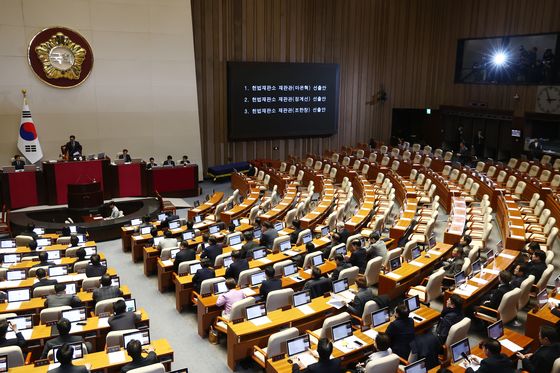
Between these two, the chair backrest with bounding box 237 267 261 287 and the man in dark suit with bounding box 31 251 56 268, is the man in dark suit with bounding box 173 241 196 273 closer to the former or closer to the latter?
the chair backrest with bounding box 237 267 261 287

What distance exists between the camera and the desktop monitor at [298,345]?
646cm

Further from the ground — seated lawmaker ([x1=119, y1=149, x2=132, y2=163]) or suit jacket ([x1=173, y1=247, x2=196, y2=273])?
seated lawmaker ([x1=119, y1=149, x2=132, y2=163])

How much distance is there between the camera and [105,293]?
8047mm

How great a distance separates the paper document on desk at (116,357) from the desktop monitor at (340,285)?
3.49m

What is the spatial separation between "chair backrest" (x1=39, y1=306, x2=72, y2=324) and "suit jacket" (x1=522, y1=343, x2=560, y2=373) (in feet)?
20.6

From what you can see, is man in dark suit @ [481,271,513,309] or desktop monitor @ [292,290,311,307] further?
man in dark suit @ [481,271,513,309]

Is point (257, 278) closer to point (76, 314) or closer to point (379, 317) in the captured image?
point (379, 317)

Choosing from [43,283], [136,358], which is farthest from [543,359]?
[43,283]

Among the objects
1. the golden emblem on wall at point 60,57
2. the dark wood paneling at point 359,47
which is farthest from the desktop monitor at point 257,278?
the dark wood paneling at point 359,47

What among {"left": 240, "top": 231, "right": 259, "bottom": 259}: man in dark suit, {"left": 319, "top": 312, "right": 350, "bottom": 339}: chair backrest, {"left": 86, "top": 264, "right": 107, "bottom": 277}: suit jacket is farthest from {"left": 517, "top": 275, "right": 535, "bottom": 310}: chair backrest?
{"left": 86, "top": 264, "right": 107, "bottom": 277}: suit jacket

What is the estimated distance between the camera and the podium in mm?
15055

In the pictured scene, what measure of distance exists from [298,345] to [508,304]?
3497 millimetres

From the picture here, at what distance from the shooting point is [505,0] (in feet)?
76.5

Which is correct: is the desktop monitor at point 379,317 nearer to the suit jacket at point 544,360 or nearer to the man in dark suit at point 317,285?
the man in dark suit at point 317,285
